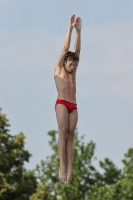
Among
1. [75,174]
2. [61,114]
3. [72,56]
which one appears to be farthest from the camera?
[75,174]

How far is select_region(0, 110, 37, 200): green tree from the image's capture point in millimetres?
43906

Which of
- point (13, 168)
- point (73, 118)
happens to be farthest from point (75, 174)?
point (73, 118)

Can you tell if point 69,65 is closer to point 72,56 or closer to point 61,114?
point 72,56

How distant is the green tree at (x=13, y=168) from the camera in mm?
43906

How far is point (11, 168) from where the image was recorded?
44.8 m

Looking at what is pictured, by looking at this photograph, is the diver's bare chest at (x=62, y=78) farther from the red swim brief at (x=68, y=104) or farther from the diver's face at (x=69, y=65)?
the red swim brief at (x=68, y=104)

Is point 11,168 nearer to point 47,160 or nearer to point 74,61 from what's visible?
point 47,160

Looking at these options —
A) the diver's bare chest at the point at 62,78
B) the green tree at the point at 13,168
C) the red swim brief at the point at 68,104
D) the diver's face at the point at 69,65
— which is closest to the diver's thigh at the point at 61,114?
the red swim brief at the point at 68,104

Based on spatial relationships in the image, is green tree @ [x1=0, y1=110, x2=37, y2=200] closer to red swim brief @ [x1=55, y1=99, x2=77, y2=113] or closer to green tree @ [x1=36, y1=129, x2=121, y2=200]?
green tree @ [x1=36, y1=129, x2=121, y2=200]

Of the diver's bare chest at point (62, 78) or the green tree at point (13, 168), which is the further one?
the green tree at point (13, 168)

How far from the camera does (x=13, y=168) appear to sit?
4475 cm

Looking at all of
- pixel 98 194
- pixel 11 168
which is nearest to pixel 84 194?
pixel 98 194

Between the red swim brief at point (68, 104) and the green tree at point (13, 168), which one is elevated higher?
the green tree at point (13, 168)

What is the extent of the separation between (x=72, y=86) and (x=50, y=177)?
32033mm
